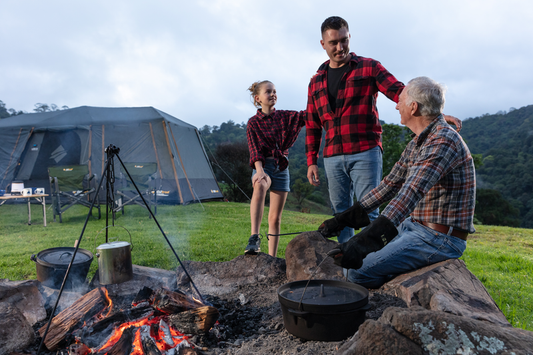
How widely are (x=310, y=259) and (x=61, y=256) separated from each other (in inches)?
81.0

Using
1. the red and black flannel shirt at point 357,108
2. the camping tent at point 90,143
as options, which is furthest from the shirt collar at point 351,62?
the camping tent at point 90,143

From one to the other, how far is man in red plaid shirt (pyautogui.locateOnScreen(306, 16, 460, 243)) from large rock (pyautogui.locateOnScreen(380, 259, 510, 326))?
709 millimetres

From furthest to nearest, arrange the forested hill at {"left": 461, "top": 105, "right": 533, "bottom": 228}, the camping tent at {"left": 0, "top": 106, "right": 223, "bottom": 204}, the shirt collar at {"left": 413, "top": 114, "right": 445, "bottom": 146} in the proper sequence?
the forested hill at {"left": 461, "top": 105, "right": 533, "bottom": 228}, the camping tent at {"left": 0, "top": 106, "right": 223, "bottom": 204}, the shirt collar at {"left": 413, "top": 114, "right": 445, "bottom": 146}

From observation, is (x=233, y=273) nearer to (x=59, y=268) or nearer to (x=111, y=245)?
(x=111, y=245)

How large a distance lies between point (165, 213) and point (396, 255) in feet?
22.0

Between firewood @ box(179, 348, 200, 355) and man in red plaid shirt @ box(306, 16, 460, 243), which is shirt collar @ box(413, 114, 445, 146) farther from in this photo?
firewood @ box(179, 348, 200, 355)

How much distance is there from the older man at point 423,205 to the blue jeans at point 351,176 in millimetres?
391

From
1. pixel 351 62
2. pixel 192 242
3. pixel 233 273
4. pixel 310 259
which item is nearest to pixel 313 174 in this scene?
pixel 310 259

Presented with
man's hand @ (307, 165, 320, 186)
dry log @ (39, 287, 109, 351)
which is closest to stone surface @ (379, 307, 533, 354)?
dry log @ (39, 287, 109, 351)

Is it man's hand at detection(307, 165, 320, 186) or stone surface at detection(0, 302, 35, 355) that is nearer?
stone surface at detection(0, 302, 35, 355)

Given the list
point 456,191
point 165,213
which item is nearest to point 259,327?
point 456,191

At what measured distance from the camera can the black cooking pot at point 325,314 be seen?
169 centimetres

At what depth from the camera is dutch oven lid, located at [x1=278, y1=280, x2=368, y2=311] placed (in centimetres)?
169

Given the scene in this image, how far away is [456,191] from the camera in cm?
199
